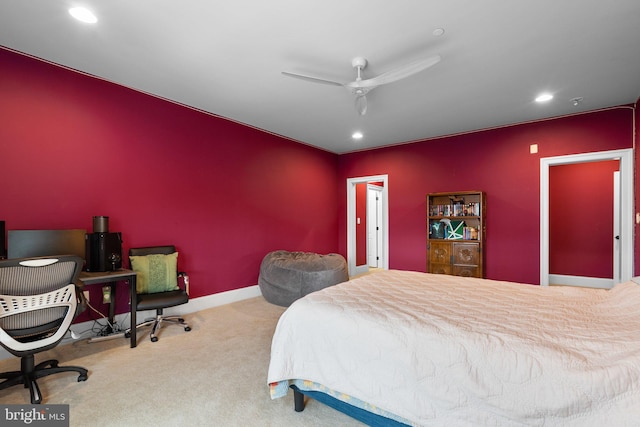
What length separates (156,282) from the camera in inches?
127

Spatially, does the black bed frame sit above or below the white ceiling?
below

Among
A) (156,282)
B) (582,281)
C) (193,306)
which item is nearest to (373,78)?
(156,282)

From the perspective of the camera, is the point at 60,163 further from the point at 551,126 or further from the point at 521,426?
the point at 551,126

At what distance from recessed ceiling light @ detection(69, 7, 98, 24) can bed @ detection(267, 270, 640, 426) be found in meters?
2.63

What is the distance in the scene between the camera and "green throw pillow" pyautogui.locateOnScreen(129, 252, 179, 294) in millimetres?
3178

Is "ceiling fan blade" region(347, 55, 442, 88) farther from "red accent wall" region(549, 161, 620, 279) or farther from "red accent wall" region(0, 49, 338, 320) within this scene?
"red accent wall" region(549, 161, 620, 279)

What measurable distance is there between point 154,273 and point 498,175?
5183 mm

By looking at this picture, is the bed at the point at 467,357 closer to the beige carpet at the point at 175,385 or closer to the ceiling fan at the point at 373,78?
the beige carpet at the point at 175,385

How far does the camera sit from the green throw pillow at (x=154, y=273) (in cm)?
318

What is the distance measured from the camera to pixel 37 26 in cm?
227

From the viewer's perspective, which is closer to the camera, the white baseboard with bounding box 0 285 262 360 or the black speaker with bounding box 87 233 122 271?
the black speaker with bounding box 87 233 122 271

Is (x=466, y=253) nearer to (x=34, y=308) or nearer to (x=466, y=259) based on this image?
(x=466, y=259)

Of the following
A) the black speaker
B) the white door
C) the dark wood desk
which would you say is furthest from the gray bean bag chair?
the white door

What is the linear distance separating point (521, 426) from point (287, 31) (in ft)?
9.33
